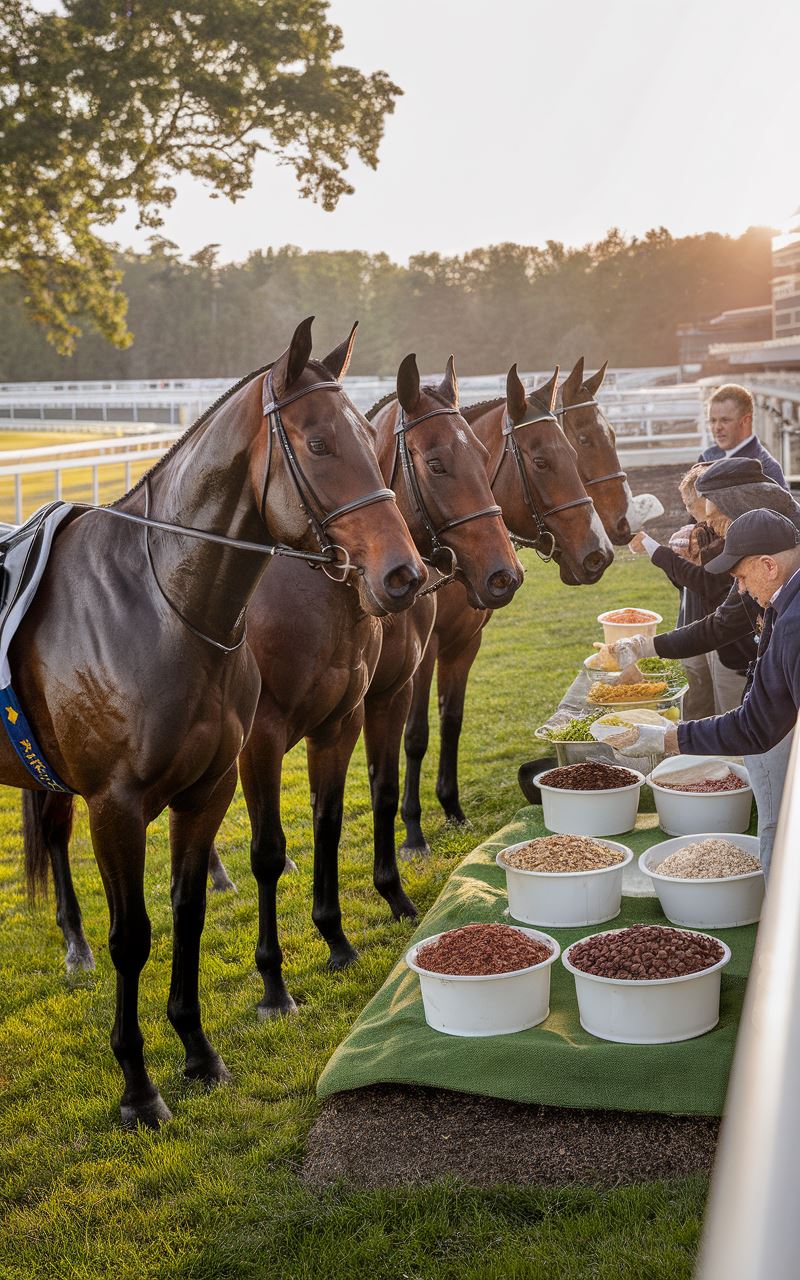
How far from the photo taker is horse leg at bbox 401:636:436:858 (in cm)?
697

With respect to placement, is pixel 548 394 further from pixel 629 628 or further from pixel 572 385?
pixel 629 628

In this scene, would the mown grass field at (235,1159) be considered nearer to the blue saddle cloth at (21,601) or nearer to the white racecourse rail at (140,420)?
the blue saddle cloth at (21,601)

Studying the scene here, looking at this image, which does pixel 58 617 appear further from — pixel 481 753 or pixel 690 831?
pixel 481 753

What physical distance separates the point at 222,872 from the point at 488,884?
6.53ft

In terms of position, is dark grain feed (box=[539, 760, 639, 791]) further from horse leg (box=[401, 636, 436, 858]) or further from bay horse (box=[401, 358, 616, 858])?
horse leg (box=[401, 636, 436, 858])

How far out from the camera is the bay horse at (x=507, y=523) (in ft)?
20.9

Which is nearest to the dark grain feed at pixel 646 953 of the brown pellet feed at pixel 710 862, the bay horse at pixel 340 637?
the brown pellet feed at pixel 710 862

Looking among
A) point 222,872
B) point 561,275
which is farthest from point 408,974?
point 561,275

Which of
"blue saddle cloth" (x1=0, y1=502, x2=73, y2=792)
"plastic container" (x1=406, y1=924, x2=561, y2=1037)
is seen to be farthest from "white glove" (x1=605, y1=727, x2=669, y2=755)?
"blue saddle cloth" (x1=0, y1=502, x2=73, y2=792)

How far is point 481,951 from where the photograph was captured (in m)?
4.12

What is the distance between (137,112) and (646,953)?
846 inches

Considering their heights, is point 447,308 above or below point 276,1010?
above

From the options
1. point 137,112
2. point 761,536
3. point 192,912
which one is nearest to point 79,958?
point 192,912

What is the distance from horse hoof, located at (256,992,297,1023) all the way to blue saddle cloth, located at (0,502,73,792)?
1.35 meters
